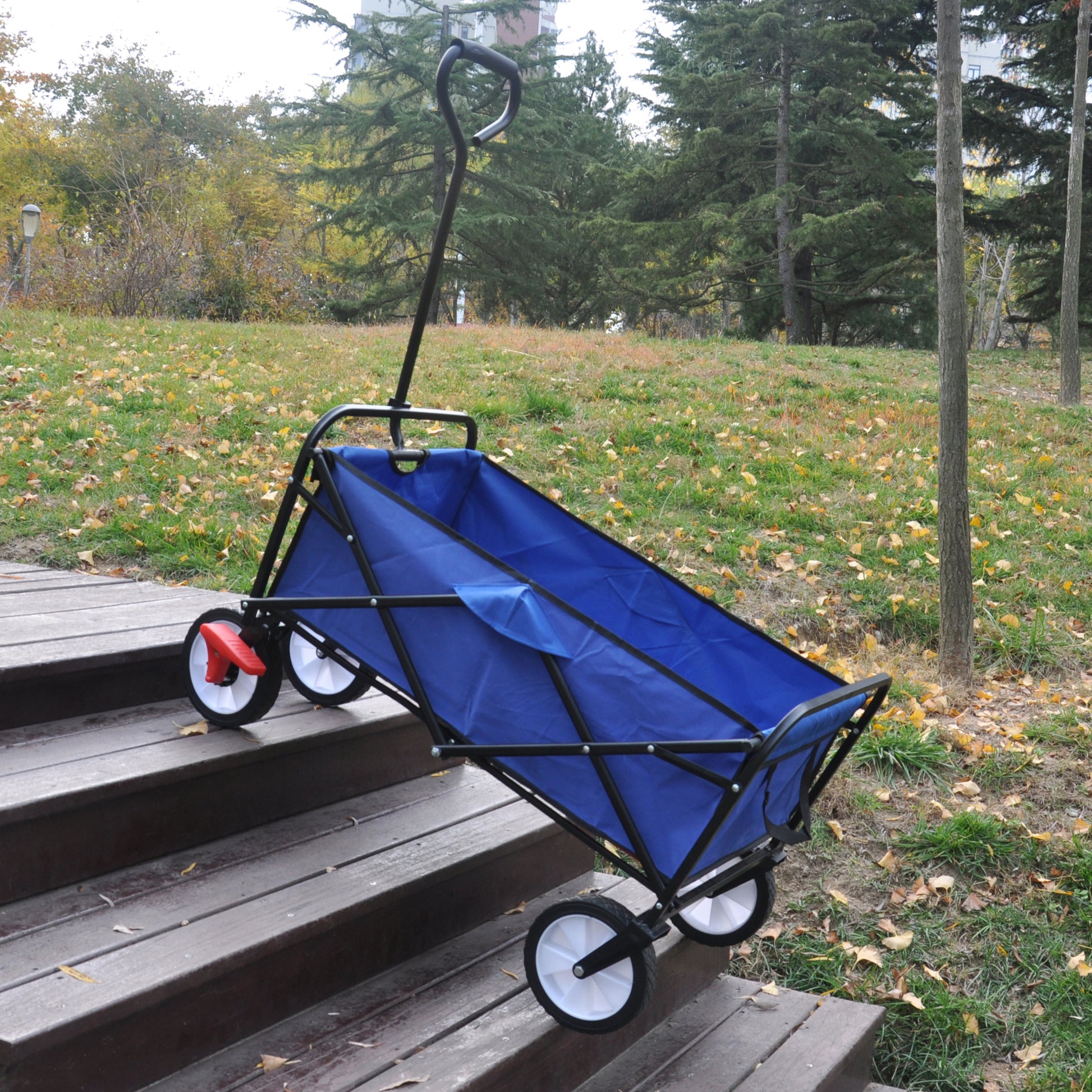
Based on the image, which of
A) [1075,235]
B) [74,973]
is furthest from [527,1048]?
[1075,235]

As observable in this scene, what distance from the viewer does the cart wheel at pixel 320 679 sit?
8.18 feet

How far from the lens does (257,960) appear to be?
5.56 ft

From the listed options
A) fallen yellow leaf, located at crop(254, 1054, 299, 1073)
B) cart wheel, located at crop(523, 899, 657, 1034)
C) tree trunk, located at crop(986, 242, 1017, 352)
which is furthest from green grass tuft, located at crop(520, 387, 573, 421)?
tree trunk, located at crop(986, 242, 1017, 352)

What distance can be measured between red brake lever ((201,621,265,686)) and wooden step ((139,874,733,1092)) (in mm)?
681

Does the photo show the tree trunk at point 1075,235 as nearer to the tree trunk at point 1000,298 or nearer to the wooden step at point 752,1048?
the wooden step at point 752,1048

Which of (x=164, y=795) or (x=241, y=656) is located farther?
(x=241, y=656)

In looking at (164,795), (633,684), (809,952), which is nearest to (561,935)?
(633,684)

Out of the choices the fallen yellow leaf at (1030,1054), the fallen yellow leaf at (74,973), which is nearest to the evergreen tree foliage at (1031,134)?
the fallen yellow leaf at (1030,1054)

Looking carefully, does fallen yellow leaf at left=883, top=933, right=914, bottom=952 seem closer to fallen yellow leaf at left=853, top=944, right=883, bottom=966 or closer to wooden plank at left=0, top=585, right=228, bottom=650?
fallen yellow leaf at left=853, top=944, right=883, bottom=966

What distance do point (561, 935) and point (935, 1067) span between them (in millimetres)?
1038

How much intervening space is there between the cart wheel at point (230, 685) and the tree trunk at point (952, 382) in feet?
8.47

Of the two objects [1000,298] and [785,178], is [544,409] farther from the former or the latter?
[1000,298]

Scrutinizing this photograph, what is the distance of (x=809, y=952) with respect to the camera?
8.10ft

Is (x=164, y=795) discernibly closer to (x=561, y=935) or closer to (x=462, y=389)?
(x=561, y=935)
